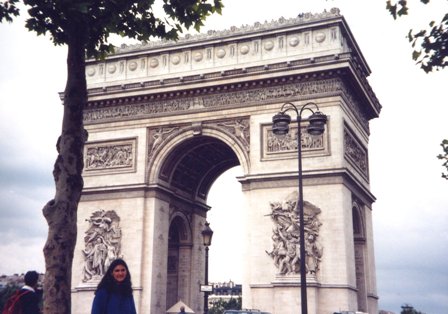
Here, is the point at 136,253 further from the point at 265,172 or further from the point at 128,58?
the point at 128,58

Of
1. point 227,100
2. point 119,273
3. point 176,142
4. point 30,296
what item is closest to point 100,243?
point 176,142

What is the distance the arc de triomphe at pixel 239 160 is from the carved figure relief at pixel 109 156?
6 centimetres

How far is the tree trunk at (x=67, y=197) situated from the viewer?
8719mm

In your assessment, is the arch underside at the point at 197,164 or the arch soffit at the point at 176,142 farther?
the arch underside at the point at 197,164

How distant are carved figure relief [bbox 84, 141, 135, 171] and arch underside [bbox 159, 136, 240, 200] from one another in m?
1.90

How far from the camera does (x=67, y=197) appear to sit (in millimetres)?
9141

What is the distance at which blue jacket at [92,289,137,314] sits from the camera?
6570 mm

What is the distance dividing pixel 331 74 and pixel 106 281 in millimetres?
21279

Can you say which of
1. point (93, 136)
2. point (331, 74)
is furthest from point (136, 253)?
point (331, 74)

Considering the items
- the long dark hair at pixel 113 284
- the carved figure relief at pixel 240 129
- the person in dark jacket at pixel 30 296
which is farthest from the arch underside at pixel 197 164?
the long dark hair at pixel 113 284

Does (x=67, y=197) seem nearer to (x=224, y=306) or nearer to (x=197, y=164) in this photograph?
(x=197, y=164)

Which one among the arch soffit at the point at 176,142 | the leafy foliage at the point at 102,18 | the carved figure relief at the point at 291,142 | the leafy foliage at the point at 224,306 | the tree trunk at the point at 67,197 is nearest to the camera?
the tree trunk at the point at 67,197

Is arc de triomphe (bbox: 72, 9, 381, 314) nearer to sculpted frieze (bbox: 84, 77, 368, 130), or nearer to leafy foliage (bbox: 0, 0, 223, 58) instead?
sculpted frieze (bbox: 84, 77, 368, 130)

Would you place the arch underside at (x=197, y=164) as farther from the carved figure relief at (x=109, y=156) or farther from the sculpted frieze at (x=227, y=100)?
the carved figure relief at (x=109, y=156)
